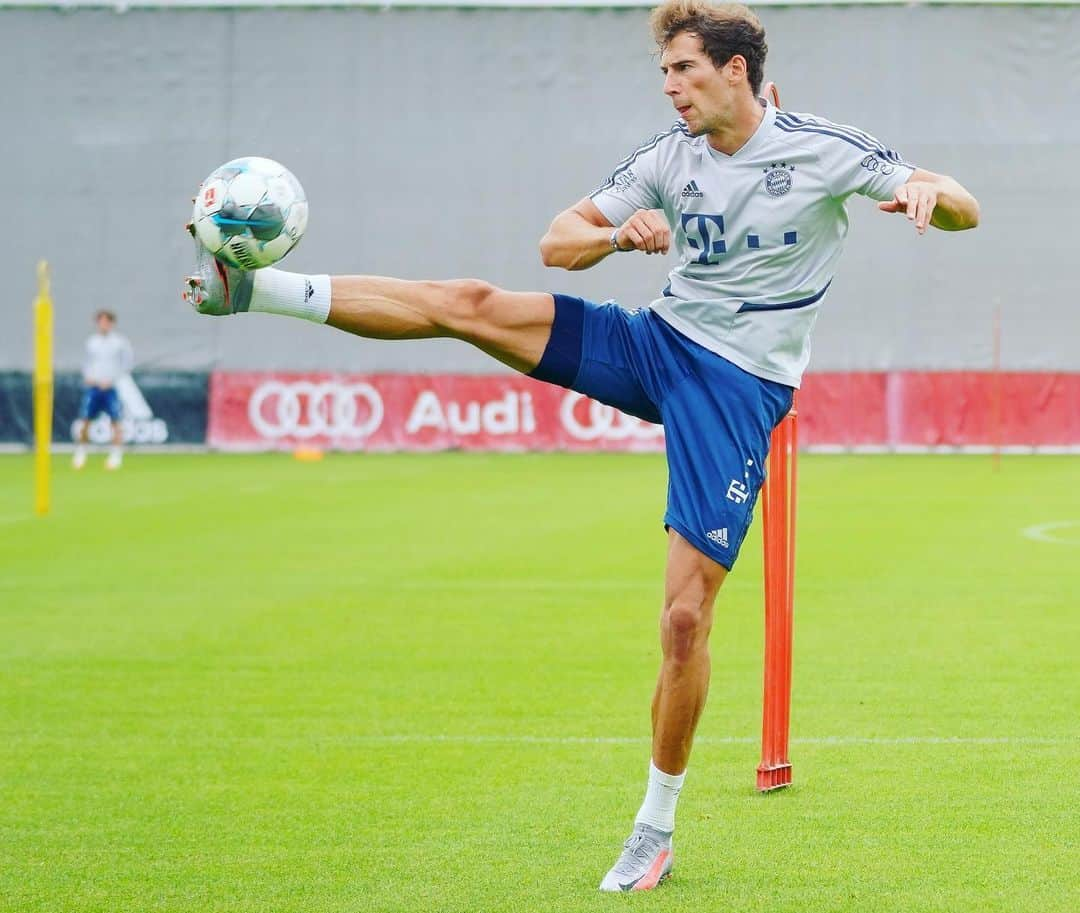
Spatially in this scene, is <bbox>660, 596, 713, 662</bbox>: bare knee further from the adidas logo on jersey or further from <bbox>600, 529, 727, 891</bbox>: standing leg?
the adidas logo on jersey

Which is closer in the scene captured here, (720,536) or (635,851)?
(635,851)

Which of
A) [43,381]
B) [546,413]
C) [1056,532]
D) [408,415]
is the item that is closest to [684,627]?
[1056,532]

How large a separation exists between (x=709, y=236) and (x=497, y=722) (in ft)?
9.32

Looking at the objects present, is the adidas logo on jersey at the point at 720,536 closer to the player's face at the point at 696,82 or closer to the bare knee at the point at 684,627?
the bare knee at the point at 684,627

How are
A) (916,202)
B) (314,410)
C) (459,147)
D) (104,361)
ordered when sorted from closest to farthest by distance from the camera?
(916,202)
(104,361)
(314,410)
(459,147)

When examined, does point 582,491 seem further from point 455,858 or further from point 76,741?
point 455,858

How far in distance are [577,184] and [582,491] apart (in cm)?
1212

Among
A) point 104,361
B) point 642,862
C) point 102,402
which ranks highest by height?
point 104,361

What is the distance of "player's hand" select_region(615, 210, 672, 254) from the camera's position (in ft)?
17.4

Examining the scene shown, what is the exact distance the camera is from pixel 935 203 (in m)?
5.34

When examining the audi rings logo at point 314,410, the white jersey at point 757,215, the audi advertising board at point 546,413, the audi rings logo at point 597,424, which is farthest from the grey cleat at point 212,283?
the audi rings logo at point 314,410

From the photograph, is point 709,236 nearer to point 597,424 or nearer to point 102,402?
point 102,402

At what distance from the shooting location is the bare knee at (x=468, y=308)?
5789mm

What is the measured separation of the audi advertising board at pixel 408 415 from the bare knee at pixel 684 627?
23193mm
